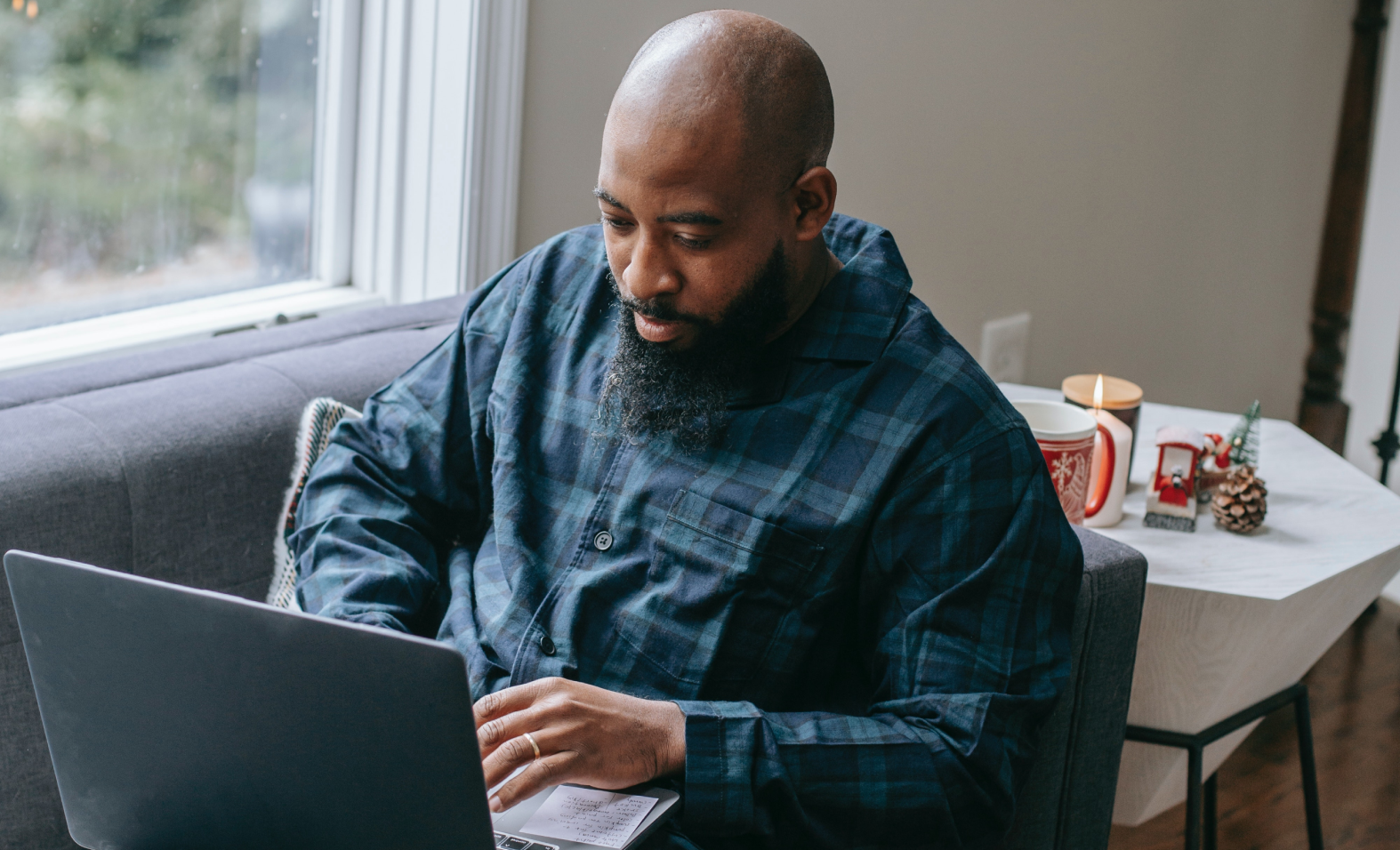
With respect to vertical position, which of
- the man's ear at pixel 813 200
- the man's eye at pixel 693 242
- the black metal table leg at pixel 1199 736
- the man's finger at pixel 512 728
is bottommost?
the black metal table leg at pixel 1199 736

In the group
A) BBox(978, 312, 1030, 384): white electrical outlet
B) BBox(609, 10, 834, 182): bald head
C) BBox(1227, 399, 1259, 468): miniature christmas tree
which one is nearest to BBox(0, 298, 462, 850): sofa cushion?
BBox(609, 10, 834, 182): bald head

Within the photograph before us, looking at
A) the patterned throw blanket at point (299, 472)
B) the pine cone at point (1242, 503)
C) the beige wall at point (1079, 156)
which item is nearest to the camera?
the patterned throw blanket at point (299, 472)

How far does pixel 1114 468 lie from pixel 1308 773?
0.45 metres

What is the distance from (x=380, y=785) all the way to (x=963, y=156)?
6.07ft

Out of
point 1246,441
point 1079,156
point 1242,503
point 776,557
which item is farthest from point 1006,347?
point 776,557

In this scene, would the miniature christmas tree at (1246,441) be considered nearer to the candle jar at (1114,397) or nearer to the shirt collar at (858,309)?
the candle jar at (1114,397)

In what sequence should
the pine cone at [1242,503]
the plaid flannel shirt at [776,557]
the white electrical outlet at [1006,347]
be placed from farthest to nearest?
the white electrical outlet at [1006,347] < the pine cone at [1242,503] < the plaid flannel shirt at [776,557]

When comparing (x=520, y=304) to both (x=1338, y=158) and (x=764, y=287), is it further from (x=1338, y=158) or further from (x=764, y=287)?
(x=1338, y=158)

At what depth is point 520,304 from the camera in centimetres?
120

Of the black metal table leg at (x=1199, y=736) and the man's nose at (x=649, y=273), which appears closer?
the man's nose at (x=649, y=273)

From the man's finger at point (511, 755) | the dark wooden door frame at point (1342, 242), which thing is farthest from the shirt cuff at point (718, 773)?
the dark wooden door frame at point (1342, 242)

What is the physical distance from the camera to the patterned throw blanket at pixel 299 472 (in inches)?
48.4

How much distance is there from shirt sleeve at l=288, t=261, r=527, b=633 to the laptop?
1.01 ft

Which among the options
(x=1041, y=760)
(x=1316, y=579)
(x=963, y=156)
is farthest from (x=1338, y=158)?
(x=1041, y=760)
